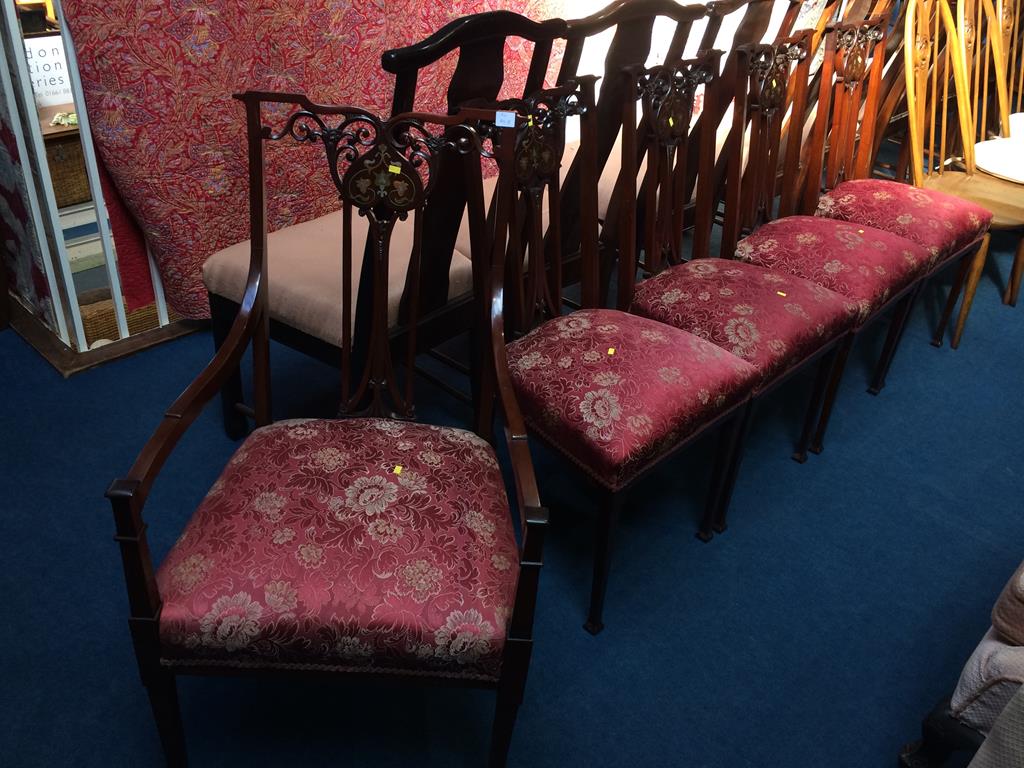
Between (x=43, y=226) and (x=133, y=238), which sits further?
(x=133, y=238)

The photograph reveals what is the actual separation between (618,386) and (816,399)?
76cm

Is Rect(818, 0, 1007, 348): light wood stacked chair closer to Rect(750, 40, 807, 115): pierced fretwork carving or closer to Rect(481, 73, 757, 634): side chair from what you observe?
Rect(750, 40, 807, 115): pierced fretwork carving

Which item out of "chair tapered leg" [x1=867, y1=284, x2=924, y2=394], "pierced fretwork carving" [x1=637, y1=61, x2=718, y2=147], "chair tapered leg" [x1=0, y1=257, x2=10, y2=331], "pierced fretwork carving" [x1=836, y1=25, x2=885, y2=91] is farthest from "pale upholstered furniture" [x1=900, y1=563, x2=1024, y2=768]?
"chair tapered leg" [x1=0, y1=257, x2=10, y2=331]

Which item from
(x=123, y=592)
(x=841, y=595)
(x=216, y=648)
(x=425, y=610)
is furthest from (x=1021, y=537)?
(x=123, y=592)

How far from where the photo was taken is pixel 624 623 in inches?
57.8

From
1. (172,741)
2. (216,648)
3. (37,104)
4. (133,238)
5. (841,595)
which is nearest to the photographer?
(216,648)

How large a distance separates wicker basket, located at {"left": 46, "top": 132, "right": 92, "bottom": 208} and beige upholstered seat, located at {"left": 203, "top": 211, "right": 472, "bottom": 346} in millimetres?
482

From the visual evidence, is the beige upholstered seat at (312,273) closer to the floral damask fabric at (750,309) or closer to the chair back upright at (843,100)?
the floral damask fabric at (750,309)

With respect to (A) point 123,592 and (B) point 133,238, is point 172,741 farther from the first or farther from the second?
(B) point 133,238

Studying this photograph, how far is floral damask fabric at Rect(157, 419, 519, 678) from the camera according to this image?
0.93 metres

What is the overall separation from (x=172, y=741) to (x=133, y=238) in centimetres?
135

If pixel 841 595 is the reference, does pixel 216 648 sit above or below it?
above

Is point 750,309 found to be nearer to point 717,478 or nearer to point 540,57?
point 717,478

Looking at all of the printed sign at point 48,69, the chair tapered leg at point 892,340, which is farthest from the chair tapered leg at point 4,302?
the chair tapered leg at point 892,340
